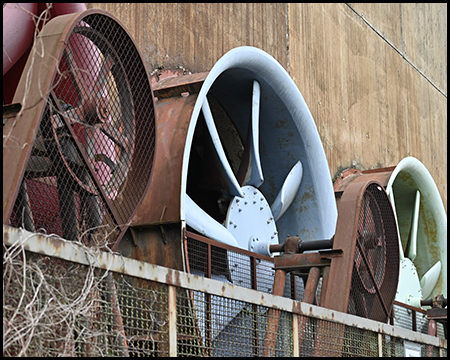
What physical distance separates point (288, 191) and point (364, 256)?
1.59 metres

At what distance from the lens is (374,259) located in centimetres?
730

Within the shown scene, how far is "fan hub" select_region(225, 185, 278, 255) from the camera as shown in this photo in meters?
7.11

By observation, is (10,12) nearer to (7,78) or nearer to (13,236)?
(7,78)

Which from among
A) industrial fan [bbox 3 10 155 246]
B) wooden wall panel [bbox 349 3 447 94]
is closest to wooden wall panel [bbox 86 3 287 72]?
industrial fan [bbox 3 10 155 246]

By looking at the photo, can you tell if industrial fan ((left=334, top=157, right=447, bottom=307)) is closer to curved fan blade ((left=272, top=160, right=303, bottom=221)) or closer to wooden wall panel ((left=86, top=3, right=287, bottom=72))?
wooden wall panel ((left=86, top=3, right=287, bottom=72))

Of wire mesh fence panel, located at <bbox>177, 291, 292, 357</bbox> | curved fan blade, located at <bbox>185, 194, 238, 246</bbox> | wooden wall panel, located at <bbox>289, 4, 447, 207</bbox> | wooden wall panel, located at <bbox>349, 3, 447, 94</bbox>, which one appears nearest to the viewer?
wire mesh fence panel, located at <bbox>177, 291, 292, 357</bbox>

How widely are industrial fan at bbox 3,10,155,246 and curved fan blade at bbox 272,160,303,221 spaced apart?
9.20ft

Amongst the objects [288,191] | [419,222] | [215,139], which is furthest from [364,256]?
[419,222]

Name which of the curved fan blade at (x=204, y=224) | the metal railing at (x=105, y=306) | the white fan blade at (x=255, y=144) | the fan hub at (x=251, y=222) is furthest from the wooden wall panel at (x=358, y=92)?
the metal railing at (x=105, y=306)

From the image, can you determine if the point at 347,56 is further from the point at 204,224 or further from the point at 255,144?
the point at 204,224

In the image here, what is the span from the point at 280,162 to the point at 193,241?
2.33 m

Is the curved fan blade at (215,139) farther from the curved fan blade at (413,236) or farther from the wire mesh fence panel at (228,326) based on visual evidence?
the curved fan blade at (413,236)

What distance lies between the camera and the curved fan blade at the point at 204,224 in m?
6.15

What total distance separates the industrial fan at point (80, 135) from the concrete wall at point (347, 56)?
216 cm
